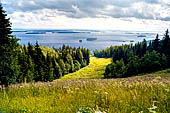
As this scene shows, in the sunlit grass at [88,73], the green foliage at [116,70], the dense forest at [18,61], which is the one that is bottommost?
the sunlit grass at [88,73]

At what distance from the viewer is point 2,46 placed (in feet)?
67.1

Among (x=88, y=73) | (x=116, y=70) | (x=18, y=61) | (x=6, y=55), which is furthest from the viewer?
(x=88, y=73)

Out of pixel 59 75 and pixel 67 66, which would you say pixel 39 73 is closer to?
pixel 59 75

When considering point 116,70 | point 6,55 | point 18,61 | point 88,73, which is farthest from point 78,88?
point 88,73

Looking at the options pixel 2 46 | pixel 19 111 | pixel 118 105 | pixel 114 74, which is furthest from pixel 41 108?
pixel 114 74

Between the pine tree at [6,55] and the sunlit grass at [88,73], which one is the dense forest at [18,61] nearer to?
the pine tree at [6,55]

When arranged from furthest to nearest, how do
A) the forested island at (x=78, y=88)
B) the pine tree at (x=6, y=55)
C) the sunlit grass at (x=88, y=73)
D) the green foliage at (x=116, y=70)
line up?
the sunlit grass at (x=88, y=73)
the green foliage at (x=116, y=70)
the pine tree at (x=6, y=55)
the forested island at (x=78, y=88)

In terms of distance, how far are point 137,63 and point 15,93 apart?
60.2 m

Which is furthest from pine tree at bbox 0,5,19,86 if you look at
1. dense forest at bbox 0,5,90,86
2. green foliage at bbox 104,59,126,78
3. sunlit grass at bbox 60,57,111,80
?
sunlit grass at bbox 60,57,111,80

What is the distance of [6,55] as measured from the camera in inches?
790

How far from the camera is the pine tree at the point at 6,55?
1916 centimetres

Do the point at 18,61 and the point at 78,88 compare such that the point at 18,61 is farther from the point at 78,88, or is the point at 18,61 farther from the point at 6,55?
the point at 78,88

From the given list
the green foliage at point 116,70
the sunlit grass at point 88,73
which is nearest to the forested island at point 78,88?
the green foliage at point 116,70

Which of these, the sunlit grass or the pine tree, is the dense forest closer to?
the pine tree
